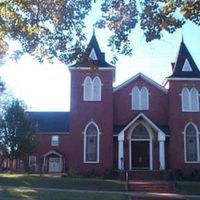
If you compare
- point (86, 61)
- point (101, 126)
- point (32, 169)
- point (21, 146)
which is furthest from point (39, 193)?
point (32, 169)

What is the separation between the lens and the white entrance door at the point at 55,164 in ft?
184

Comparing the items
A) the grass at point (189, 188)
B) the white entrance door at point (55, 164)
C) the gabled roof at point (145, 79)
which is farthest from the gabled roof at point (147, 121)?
the white entrance door at point (55, 164)

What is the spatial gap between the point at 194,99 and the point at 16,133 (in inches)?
627

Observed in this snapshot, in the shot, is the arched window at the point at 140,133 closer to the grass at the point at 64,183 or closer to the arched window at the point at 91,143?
the arched window at the point at 91,143

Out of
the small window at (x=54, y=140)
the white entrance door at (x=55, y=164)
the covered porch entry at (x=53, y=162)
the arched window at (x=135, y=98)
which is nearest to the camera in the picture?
the arched window at (x=135, y=98)

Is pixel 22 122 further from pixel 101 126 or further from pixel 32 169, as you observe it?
pixel 32 169

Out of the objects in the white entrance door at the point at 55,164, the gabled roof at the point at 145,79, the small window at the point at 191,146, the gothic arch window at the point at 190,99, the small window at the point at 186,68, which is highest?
the small window at the point at 186,68

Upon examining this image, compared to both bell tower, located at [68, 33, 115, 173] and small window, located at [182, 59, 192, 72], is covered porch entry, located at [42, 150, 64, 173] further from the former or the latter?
small window, located at [182, 59, 192, 72]

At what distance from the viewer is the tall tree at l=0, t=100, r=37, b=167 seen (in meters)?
43.2

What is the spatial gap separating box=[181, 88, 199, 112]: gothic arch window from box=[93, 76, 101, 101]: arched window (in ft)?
22.7

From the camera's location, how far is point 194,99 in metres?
40.9

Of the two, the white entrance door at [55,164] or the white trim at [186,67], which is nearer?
the white trim at [186,67]

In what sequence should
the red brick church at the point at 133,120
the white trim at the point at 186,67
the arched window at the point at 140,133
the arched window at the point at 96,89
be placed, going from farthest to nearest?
the white trim at the point at 186,67
the arched window at the point at 140,133
the arched window at the point at 96,89
the red brick church at the point at 133,120

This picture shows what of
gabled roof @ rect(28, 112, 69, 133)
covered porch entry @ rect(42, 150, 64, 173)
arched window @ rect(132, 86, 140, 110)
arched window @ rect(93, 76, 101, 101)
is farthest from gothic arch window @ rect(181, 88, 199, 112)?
gabled roof @ rect(28, 112, 69, 133)
